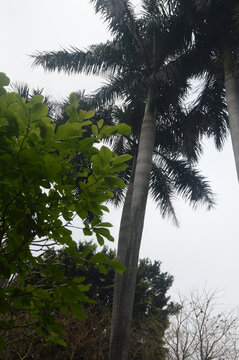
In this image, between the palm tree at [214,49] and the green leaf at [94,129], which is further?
the palm tree at [214,49]

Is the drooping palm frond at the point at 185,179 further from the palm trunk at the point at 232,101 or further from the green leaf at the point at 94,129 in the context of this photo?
the green leaf at the point at 94,129

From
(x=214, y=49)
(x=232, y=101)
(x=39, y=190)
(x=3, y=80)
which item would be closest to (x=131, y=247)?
(x=232, y=101)

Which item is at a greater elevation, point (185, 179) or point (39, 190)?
point (185, 179)

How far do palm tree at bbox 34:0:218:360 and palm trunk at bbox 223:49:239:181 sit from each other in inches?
50.1

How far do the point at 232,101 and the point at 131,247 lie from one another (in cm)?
369

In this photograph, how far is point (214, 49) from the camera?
784cm

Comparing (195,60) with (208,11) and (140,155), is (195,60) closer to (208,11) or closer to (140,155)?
(208,11)

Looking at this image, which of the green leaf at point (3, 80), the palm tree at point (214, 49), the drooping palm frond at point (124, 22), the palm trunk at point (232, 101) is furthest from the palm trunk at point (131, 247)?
the green leaf at point (3, 80)

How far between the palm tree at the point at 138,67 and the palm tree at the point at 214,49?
513 mm

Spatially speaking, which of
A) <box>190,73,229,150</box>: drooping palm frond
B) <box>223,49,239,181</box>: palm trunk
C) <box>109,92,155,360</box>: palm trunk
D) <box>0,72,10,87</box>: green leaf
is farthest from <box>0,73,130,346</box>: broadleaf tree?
<box>190,73,229,150</box>: drooping palm frond

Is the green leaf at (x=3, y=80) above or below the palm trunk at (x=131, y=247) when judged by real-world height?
→ below

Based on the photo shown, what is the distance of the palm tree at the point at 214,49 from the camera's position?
655 cm

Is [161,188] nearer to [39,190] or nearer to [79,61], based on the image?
[79,61]

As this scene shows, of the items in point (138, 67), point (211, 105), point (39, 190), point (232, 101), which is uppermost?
point (138, 67)
